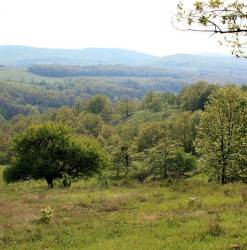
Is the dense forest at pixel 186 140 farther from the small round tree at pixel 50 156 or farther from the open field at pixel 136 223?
the open field at pixel 136 223

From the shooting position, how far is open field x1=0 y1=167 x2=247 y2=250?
1438 cm

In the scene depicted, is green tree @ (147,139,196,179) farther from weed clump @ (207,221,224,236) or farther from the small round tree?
weed clump @ (207,221,224,236)

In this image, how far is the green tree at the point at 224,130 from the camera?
41375 mm

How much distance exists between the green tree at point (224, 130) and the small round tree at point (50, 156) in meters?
17.6

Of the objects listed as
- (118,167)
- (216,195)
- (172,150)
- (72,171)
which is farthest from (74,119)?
(216,195)

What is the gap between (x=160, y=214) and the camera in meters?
19.8

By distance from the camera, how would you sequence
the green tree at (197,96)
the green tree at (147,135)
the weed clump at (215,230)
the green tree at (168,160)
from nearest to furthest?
the weed clump at (215,230) → the green tree at (168,160) → the green tree at (147,135) → the green tree at (197,96)

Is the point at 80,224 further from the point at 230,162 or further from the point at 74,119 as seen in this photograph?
the point at 74,119

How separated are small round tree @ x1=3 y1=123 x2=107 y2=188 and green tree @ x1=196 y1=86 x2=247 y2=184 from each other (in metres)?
17.6

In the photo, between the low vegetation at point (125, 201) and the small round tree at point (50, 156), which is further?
the small round tree at point (50, 156)

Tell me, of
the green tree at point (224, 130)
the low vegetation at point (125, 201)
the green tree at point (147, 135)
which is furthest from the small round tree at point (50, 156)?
the green tree at point (147, 135)

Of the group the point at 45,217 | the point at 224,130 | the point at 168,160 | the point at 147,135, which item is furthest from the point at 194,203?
the point at 147,135

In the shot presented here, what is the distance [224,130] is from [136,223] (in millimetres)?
25351

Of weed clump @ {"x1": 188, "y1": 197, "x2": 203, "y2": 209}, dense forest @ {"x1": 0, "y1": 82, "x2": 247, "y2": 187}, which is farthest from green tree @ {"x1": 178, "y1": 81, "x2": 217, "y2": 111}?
weed clump @ {"x1": 188, "y1": 197, "x2": 203, "y2": 209}
